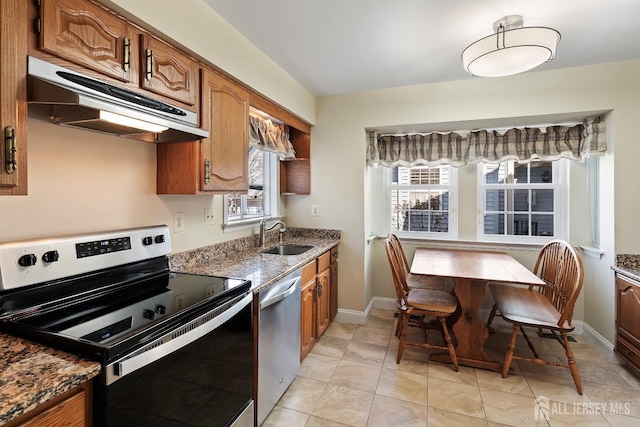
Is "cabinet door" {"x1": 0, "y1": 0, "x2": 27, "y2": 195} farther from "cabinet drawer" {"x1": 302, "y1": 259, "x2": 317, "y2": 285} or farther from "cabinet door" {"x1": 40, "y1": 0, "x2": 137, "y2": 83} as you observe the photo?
"cabinet drawer" {"x1": 302, "y1": 259, "x2": 317, "y2": 285}

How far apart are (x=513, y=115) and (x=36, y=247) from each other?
3.30 meters

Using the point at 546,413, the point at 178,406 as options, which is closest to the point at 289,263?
the point at 178,406

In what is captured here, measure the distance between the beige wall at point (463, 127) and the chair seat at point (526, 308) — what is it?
593mm

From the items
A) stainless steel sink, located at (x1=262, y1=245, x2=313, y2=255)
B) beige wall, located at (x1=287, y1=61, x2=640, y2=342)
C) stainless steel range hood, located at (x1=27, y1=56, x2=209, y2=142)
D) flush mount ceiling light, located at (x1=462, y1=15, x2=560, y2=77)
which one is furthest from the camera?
stainless steel sink, located at (x1=262, y1=245, x2=313, y2=255)

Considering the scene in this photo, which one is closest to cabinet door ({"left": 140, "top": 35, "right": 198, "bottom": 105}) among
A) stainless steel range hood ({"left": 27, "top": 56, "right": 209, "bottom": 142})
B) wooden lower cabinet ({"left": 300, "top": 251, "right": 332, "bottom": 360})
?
stainless steel range hood ({"left": 27, "top": 56, "right": 209, "bottom": 142})

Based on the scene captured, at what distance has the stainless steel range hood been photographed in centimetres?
101

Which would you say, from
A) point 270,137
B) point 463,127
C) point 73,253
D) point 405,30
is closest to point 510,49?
point 405,30

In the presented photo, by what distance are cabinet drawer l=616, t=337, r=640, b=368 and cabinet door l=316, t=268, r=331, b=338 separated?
2.26 meters

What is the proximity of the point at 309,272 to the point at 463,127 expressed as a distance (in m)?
2.07

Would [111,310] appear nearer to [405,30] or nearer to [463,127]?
[405,30]

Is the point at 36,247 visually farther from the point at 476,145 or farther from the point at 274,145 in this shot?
the point at 476,145

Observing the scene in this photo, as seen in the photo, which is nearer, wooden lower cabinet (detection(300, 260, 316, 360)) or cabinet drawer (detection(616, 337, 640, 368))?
cabinet drawer (detection(616, 337, 640, 368))

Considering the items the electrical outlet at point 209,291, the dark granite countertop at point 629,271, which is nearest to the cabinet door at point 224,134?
the electrical outlet at point 209,291

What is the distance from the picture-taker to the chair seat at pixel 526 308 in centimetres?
210
